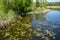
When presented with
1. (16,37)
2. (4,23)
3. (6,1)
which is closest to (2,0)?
(6,1)

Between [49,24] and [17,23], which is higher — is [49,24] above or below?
below

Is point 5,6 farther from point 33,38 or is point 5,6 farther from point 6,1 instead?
point 33,38

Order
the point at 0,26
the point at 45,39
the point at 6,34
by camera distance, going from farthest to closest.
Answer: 1. the point at 0,26
2. the point at 6,34
3. the point at 45,39

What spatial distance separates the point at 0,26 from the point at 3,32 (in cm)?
112

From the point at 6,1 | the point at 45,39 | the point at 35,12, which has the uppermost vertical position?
the point at 6,1

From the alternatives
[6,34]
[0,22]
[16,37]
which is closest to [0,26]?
[0,22]

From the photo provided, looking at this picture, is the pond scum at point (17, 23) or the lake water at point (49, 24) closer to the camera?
the pond scum at point (17, 23)

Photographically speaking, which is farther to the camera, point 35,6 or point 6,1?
point 35,6

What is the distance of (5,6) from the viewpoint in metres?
22.3

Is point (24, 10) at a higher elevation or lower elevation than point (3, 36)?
lower

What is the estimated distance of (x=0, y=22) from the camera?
15.1 metres

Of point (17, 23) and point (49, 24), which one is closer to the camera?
point (49, 24)

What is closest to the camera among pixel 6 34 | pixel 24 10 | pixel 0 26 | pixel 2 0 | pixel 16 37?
pixel 16 37

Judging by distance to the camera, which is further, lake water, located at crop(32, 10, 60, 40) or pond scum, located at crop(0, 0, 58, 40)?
lake water, located at crop(32, 10, 60, 40)
